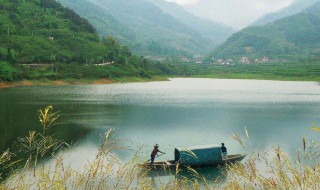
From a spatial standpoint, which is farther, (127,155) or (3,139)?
(3,139)

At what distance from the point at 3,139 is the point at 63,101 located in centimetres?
4913

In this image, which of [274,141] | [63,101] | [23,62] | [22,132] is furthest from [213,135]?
[23,62]

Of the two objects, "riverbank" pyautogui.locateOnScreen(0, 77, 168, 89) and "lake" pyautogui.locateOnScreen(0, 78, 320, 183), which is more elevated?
"riverbank" pyautogui.locateOnScreen(0, 77, 168, 89)

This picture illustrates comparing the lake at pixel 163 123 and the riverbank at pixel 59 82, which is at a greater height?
the riverbank at pixel 59 82

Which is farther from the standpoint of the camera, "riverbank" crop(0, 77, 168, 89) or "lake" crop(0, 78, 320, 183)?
"riverbank" crop(0, 77, 168, 89)

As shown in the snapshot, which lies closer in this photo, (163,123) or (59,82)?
(163,123)

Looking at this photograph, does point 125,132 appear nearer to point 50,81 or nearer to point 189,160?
point 189,160

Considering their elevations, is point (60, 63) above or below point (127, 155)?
above

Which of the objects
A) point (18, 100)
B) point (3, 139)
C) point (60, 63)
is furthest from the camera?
point (60, 63)

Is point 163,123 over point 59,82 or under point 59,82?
under

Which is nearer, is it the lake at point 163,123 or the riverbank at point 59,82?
the lake at point 163,123

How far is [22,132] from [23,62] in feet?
404

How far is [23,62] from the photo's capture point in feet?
538

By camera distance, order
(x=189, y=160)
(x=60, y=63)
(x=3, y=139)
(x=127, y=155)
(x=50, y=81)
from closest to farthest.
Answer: (x=189, y=160), (x=127, y=155), (x=3, y=139), (x=50, y=81), (x=60, y=63)
